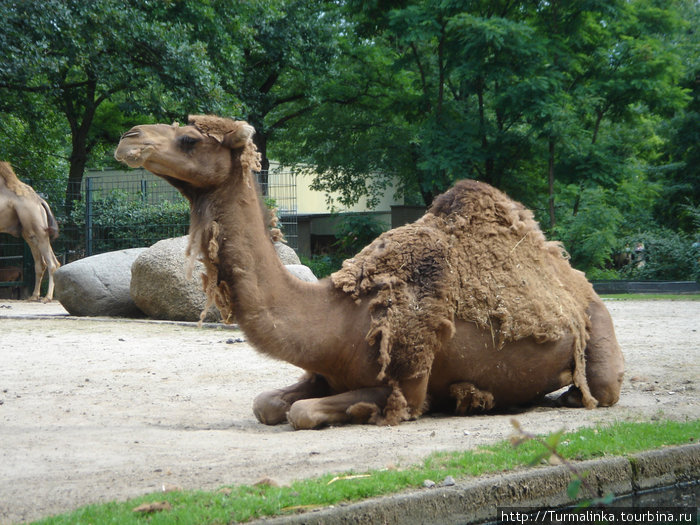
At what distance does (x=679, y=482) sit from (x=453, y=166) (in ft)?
64.1

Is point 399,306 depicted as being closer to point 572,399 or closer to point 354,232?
point 572,399

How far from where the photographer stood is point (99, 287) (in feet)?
50.2

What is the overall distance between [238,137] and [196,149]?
276 millimetres

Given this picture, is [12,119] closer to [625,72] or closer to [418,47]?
[418,47]

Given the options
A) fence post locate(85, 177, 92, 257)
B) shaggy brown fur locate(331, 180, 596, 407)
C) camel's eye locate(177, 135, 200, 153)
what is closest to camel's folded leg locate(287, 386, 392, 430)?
shaggy brown fur locate(331, 180, 596, 407)

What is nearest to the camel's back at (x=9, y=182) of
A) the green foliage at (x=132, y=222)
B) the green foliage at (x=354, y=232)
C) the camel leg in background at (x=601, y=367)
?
the green foliage at (x=132, y=222)

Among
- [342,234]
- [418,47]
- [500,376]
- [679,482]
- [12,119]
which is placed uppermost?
[418,47]

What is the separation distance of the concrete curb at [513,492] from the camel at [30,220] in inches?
723

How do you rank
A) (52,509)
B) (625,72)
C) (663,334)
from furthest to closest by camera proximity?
(625,72), (663,334), (52,509)

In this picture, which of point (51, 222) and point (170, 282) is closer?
point (170, 282)

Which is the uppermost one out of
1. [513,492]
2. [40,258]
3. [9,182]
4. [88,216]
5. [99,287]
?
[9,182]

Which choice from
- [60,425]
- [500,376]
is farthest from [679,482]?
[60,425]

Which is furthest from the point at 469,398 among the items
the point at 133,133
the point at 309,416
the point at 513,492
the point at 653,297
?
the point at 653,297

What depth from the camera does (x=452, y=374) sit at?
19.5 ft
